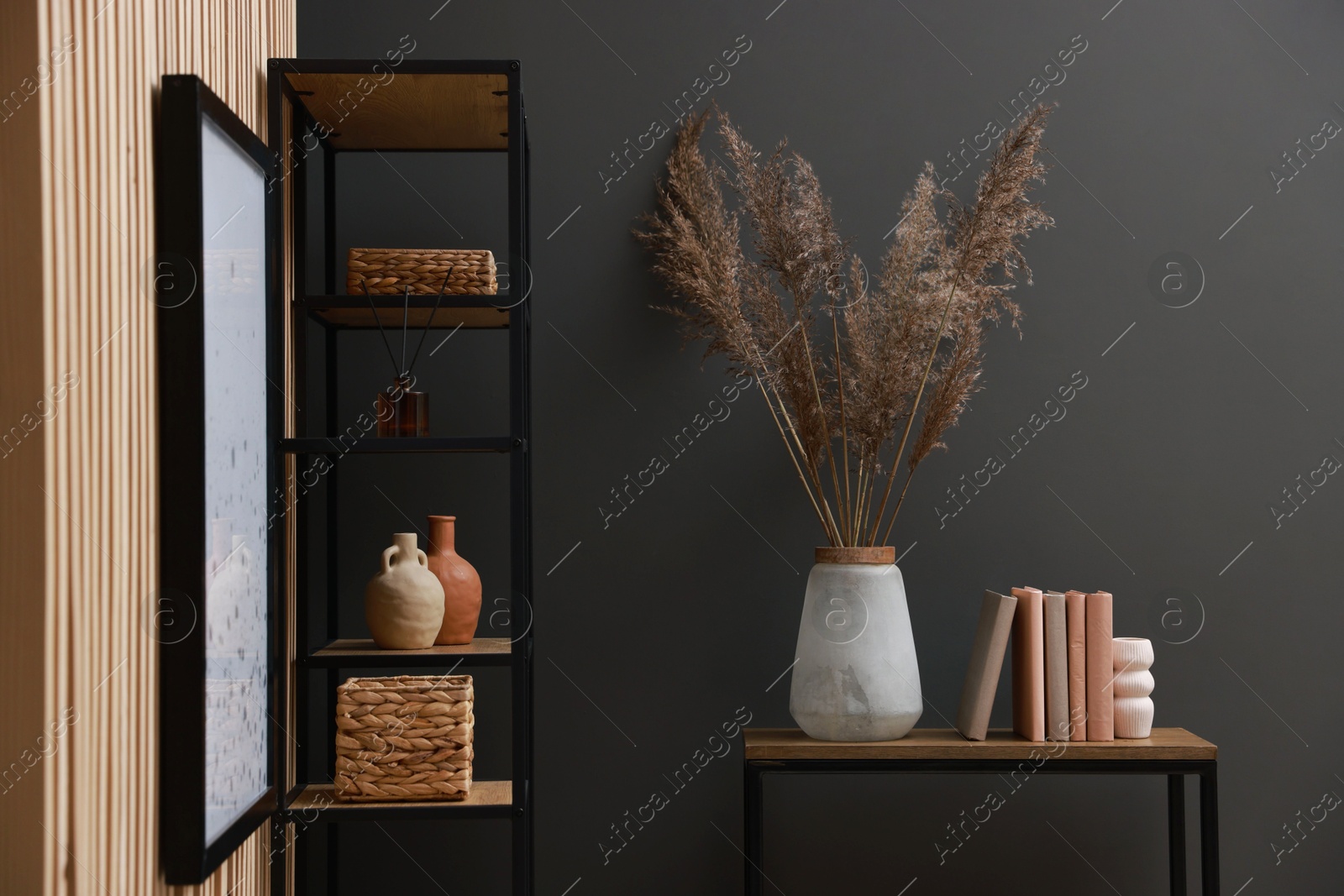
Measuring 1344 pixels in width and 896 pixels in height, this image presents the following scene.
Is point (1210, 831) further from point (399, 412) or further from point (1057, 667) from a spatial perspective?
point (399, 412)

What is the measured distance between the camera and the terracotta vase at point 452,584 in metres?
2.05

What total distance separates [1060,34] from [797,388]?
3.89 feet

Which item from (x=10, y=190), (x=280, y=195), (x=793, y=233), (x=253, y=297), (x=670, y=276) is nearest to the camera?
(x=10, y=190)

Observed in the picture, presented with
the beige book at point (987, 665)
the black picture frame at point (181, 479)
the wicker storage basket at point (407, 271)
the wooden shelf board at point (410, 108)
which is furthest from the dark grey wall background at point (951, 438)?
the black picture frame at point (181, 479)

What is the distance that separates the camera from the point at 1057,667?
2117 mm

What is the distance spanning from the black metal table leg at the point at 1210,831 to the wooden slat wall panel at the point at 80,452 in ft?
6.30

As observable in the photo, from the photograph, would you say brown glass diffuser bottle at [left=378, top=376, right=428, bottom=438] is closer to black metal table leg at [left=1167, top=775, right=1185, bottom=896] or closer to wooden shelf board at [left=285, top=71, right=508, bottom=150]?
wooden shelf board at [left=285, top=71, right=508, bottom=150]

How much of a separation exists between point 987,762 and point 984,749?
3 cm

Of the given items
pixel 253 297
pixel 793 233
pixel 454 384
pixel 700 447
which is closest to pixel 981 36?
pixel 793 233

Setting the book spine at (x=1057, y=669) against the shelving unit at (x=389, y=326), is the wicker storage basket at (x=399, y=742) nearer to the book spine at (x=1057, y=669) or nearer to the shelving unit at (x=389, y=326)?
the shelving unit at (x=389, y=326)

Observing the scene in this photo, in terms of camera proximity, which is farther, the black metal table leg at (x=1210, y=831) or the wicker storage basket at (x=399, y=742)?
the black metal table leg at (x=1210, y=831)

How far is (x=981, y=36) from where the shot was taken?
2502mm

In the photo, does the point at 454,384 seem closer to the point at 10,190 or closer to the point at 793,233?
the point at 793,233

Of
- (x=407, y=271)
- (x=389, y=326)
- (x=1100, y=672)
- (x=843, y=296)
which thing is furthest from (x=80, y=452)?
(x=1100, y=672)
